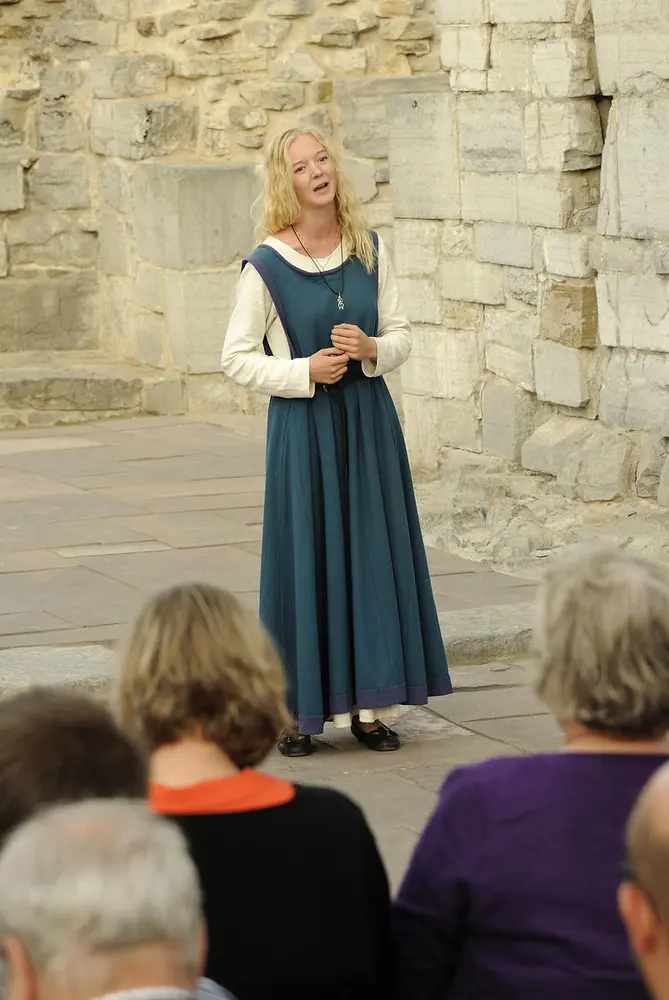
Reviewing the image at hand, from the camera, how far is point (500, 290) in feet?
27.5

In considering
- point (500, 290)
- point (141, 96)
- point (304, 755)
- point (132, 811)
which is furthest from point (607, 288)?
point (132, 811)

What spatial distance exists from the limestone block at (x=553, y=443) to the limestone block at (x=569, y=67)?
1.37m

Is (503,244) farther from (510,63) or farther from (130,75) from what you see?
(130,75)

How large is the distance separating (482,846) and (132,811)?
822 mm

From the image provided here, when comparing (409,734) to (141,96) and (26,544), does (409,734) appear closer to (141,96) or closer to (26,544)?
(26,544)

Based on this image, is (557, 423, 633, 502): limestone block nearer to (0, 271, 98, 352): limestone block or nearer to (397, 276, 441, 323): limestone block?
(397, 276, 441, 323): limestone block

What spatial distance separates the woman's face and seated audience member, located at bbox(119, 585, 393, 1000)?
253 centimetres

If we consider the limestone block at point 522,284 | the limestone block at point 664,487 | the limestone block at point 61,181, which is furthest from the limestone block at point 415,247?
the limestone block at point 61,181

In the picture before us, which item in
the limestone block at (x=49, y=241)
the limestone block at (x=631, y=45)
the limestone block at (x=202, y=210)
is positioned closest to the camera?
the limestone block at (x=631, y=45)

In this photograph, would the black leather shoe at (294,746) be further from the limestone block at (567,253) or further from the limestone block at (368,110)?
the limestone block at (368,110)

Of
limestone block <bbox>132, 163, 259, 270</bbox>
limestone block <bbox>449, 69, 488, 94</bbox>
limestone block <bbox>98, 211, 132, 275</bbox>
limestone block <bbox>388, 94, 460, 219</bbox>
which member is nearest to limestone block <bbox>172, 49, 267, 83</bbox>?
limestone block <bbox>132, 163, 259, 270</bbox>

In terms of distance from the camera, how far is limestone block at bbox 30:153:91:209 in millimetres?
12117

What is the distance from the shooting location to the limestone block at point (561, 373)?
25.8ft

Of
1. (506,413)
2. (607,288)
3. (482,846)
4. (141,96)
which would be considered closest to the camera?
(482,846)
